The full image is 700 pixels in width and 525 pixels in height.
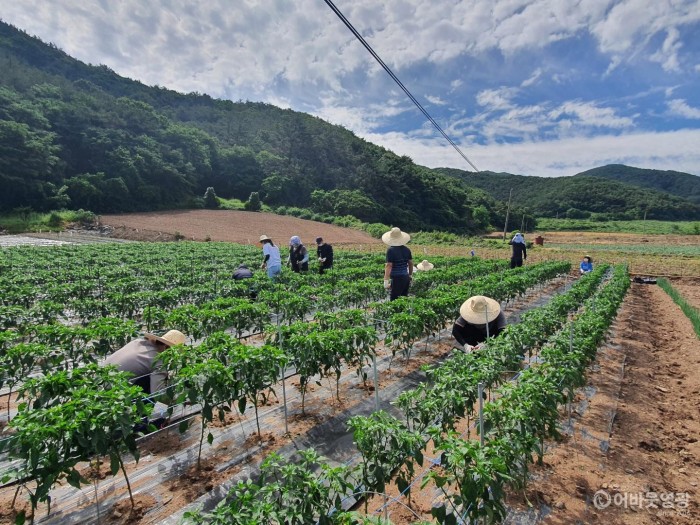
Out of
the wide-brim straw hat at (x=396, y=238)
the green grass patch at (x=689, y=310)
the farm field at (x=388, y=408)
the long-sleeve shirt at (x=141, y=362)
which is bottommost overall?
the green grass patch at (x=689, y=310)

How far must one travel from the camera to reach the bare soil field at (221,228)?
127ft

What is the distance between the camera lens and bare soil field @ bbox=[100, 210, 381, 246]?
38844mm

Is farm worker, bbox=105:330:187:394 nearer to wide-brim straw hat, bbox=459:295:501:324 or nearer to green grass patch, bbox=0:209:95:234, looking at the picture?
wide-brim straw hat, bbox=459:295:501:324

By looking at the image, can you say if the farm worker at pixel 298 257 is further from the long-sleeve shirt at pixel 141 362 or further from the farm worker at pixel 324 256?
the long-sleeve shirt at pixel 141 362

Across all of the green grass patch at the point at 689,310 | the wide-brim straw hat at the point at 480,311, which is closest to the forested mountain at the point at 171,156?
the wide-brim straw hat at the point at 480,311

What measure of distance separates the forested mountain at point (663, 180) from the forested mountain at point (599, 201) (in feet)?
99.9

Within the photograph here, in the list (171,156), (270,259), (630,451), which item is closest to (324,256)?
(270,259)

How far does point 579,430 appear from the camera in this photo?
5.15 meters

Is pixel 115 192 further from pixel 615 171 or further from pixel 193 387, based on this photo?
pixel 615 171

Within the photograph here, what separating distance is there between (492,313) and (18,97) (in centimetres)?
7595

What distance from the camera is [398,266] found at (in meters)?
8.83

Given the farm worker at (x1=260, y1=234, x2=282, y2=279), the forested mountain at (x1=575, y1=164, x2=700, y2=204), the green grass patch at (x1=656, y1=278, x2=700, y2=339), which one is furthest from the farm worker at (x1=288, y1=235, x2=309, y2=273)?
the forested mountain at (x1=575, y1=164, x2=700, y2=204)

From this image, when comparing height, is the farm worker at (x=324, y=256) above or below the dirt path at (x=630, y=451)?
above

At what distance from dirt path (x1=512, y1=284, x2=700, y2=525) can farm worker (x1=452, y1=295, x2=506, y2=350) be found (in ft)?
5.46
